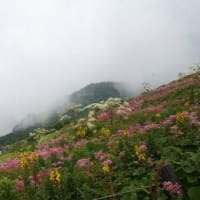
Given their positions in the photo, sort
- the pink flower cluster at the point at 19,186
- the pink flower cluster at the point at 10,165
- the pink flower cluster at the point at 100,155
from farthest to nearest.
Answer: the pink flower cluster at the point at 10,165 < the pink flower cluster at the point at 100,155 < the pink flower cluster at the point at 19,186

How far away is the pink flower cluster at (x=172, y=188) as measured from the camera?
877 cm

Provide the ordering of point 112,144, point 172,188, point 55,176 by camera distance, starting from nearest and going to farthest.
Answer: point 172,188
point 55,176
point 112,144

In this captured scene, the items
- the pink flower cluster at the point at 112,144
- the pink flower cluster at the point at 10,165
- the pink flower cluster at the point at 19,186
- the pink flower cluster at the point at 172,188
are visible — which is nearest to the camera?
the pink flower cluster at the point at 172,188

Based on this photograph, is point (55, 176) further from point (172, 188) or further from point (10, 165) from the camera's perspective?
point (10, 165)

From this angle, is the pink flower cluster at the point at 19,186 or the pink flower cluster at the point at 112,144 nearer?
the pink flower cluster at the point at 19,186

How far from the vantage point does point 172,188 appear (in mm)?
8789

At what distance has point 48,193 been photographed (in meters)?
9.63

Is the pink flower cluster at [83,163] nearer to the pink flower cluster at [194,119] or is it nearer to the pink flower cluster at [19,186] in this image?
the pink flower cluster at [19,186]

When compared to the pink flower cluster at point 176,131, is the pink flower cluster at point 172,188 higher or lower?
lower

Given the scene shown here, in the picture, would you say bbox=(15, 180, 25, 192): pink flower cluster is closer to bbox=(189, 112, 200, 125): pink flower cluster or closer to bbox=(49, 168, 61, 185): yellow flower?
bbox=(49, 168, 61, 185): yellow flower

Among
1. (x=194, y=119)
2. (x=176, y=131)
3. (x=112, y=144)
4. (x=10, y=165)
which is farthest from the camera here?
(x=10, y=165)

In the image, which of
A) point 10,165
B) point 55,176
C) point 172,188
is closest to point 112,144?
point 10,165

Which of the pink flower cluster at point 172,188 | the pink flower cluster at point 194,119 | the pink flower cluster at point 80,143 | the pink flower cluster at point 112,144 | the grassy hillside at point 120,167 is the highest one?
the pink flower cluster at point 80,143

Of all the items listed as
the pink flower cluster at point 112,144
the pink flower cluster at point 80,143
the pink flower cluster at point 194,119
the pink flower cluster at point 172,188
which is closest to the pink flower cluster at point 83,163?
the pink flower cluster at point 112,144
